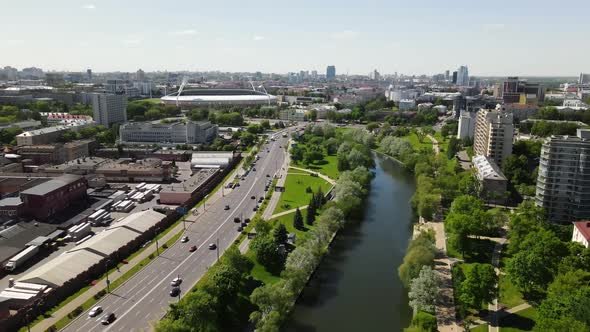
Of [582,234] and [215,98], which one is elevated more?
[215,98]

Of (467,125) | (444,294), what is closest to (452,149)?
(467,125)

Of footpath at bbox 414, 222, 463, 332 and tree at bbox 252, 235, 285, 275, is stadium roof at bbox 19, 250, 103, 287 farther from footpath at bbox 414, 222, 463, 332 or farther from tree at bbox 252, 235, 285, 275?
footpath at bbox 414, 222, 463, 332

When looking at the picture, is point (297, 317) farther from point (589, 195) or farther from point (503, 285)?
point (589, 195)

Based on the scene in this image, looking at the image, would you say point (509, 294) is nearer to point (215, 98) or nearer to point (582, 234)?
point (582, 234)

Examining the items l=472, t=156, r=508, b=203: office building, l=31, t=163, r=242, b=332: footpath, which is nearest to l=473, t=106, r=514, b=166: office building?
l=472, t=156, r=508, b=203: office building

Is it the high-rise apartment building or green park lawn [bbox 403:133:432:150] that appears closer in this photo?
the high-rise apartment building

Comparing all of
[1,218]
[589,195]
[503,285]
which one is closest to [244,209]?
[1,218]
